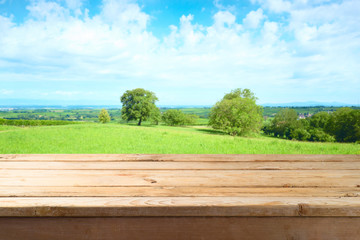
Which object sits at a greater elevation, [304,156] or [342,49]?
[342,49]

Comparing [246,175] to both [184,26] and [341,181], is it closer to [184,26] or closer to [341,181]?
[341,181]

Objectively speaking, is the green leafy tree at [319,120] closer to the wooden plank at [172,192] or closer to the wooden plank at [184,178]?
the wooden plank at [184,178]

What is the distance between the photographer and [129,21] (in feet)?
22.0

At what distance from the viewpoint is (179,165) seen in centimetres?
156

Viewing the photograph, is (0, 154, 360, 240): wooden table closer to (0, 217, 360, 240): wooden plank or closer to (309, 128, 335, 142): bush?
(0, 217, 360, 240): wooden plank

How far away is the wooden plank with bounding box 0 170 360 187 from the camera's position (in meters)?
1.19

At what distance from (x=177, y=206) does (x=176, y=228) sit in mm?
94

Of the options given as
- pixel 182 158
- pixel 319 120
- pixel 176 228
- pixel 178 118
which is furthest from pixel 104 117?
pixel 176 228

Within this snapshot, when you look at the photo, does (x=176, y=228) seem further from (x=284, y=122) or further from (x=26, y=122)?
(x=284, y=122)

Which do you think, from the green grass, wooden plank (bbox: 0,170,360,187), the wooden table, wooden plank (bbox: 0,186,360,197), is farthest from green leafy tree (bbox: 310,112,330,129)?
wooden plank (bbox: 0,186,360,197)

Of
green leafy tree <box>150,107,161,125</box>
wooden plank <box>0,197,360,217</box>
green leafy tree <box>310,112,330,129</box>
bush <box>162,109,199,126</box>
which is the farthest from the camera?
bush <box>162,109,199,126</box>

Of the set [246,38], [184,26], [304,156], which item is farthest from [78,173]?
[184,26]

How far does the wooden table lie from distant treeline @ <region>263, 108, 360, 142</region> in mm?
8191

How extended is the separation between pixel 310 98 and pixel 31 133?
11.6 m
